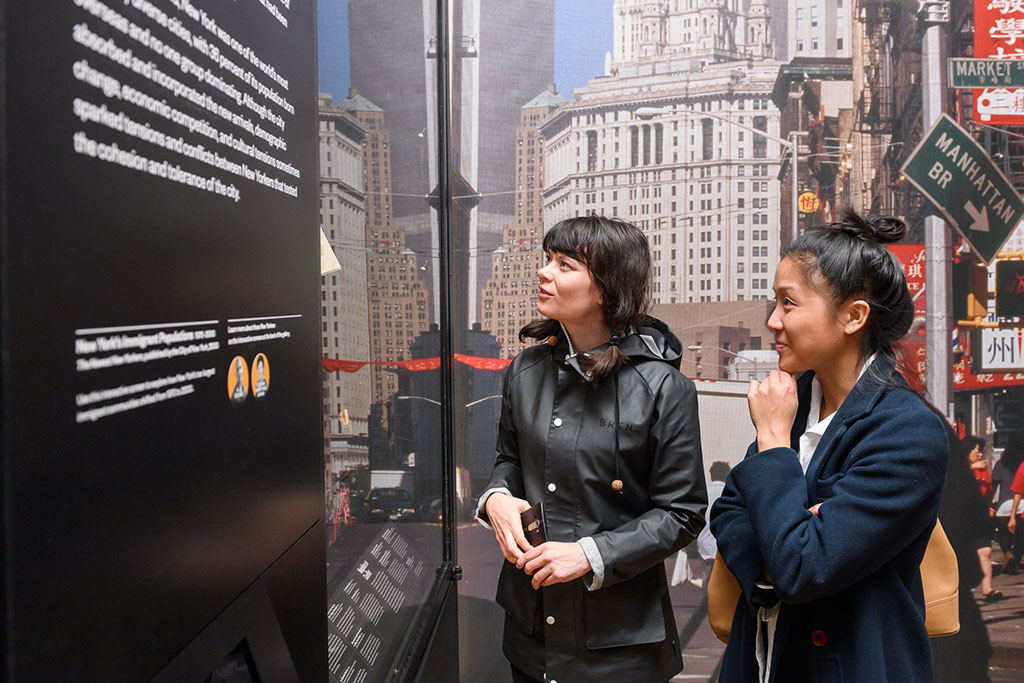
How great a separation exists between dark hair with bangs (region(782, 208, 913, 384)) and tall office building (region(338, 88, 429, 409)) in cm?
94

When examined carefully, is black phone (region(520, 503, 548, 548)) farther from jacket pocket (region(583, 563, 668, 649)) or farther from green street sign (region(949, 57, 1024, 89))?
green street sign (region(949, 57, 1024, 89))

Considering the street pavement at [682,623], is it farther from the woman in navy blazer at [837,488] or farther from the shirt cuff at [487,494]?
the woman in navy blazer at [837,488]

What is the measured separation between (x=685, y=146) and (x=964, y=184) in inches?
42.4

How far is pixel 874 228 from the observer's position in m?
1.25

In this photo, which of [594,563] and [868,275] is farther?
[594,563]

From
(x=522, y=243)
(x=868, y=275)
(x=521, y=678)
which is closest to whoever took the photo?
(x=868, y=275)

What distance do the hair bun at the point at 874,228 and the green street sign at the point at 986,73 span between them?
1.96 metres

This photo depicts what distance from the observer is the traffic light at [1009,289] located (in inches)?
109

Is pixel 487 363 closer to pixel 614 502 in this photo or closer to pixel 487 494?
pixel 487 494

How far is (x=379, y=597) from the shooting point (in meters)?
1.76

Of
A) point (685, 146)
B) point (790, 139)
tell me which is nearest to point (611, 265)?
point (685, 146)

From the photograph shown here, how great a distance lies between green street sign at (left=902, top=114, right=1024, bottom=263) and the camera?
8.98 feet

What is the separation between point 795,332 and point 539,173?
1860 mm

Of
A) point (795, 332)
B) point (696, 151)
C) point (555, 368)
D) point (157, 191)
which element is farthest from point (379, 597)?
point (696, 151)
